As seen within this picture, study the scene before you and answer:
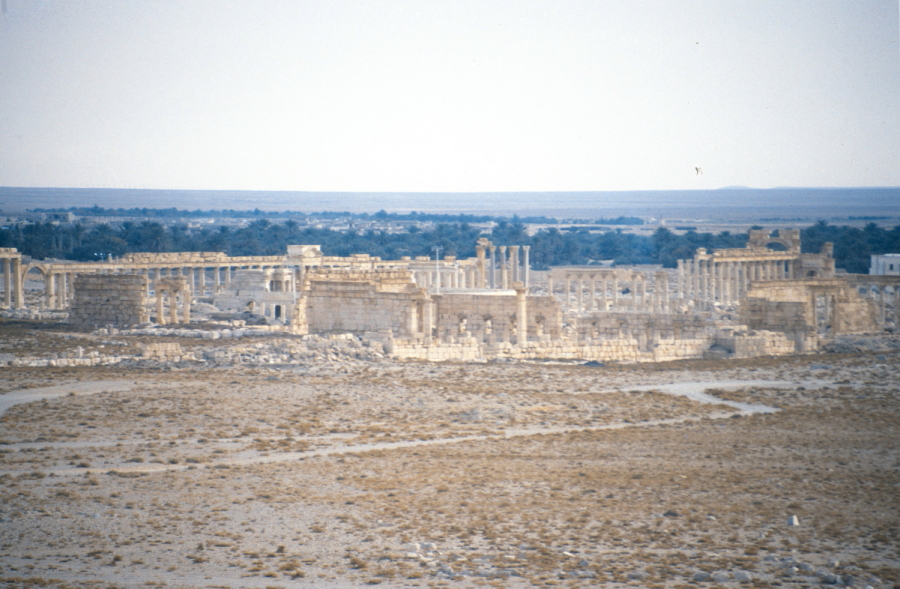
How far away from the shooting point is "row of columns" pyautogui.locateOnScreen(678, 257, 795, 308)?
55894 mm

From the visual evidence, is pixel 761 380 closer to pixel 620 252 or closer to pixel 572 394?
pixel 572 394

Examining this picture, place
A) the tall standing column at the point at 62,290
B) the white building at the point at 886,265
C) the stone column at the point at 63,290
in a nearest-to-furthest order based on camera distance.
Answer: the stone column at the point at 63,290
the tall standing column at the point at 62,290
the white building at the point at 886,265

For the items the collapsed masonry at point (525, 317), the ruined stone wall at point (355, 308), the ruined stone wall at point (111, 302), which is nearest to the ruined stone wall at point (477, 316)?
the collapsed masonry at point (525, 317)

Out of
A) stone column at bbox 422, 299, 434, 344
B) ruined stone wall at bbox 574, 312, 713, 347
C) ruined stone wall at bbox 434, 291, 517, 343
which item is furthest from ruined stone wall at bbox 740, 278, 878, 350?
stone column at bbox 422, 299, 434, 344

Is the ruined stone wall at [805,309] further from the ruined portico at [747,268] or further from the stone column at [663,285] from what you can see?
the ruined portico at [747,268]

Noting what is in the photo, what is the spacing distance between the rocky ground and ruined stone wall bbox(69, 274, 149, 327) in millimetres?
13012

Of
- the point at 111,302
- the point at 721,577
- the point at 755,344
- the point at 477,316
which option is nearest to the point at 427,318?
the point at 477,316

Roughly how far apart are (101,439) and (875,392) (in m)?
17.0

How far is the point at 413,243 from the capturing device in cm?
11819

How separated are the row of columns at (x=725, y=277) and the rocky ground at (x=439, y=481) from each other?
2872 centimetres

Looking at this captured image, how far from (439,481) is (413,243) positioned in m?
101

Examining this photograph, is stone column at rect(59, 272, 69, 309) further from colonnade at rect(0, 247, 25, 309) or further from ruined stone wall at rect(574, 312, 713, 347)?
ruined stone wall at rect(574, 312, 713, 347)

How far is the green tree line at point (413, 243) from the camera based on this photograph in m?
89.0

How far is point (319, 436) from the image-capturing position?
20406 mm
